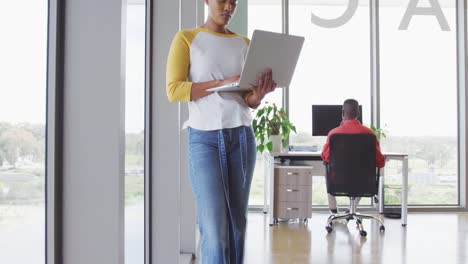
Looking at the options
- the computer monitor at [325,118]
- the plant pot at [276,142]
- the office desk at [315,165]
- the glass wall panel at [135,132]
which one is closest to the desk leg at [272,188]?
the office desk at [315,165]

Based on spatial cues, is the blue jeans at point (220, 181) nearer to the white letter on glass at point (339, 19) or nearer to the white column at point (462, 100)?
the white letter on glass at point (339, 19)

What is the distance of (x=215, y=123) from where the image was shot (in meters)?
1.72

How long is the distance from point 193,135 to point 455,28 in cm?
521

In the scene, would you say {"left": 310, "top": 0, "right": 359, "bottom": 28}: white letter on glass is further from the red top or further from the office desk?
the red top

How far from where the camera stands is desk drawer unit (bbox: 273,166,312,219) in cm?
468

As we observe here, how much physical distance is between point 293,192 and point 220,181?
3048 millimetres

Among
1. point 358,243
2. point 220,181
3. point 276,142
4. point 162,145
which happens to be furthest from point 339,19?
point 220,181

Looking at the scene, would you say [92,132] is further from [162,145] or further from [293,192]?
[293,192]

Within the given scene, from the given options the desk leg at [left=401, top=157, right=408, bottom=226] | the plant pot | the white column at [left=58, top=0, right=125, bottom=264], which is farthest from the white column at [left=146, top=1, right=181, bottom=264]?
the desk leg at [left=401, top=157, right=408, bottom=226]

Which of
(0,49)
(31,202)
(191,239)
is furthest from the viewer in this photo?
(191,239)

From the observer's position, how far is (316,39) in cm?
577

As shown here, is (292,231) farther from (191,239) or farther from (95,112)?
(95,112)

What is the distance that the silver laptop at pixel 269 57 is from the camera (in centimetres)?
155

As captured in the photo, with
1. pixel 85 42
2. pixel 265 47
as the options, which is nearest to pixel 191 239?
pixel 265 47
